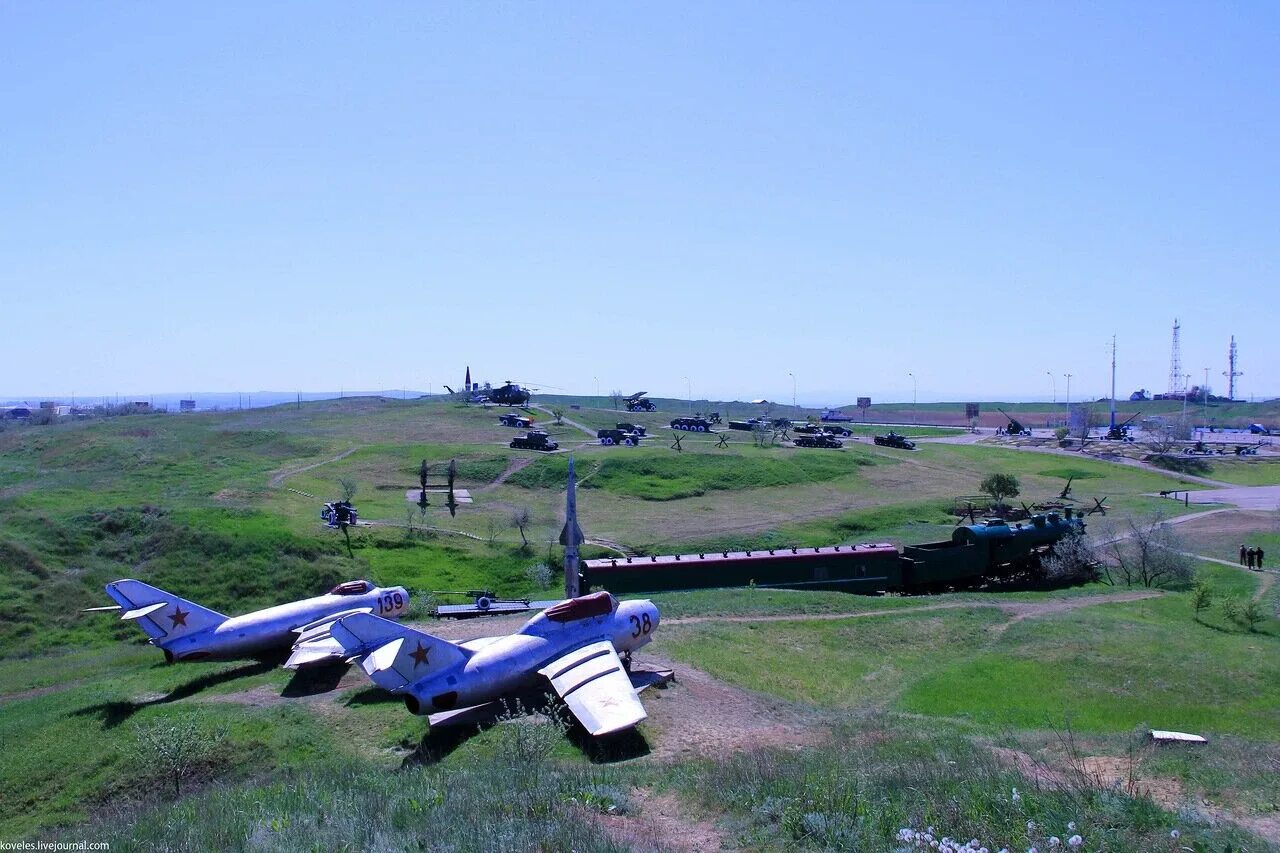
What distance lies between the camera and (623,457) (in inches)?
3713

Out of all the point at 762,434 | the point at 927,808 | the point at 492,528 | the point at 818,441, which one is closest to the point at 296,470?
the point at 492,528

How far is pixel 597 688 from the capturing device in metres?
24.5

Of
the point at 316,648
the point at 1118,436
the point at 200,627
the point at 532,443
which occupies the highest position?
the point at 1118,436

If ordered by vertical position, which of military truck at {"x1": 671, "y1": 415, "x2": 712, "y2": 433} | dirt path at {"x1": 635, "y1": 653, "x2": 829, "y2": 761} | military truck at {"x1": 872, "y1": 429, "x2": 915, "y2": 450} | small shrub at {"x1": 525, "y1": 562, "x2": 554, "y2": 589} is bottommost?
small shrub at {"x1": 525, "y1": 562, "x2": 554, "y2": 589}

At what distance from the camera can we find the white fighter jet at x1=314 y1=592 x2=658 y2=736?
78.7 ft

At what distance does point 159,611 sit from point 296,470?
57.8 m

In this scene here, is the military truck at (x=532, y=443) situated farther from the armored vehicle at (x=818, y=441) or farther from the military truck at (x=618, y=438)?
the armored vehicle at (x=818, y=441)

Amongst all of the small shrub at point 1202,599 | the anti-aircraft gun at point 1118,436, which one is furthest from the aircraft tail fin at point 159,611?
the anti-aircraft gun at point 1118,436

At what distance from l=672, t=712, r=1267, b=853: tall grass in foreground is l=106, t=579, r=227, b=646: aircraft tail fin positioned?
22.3m

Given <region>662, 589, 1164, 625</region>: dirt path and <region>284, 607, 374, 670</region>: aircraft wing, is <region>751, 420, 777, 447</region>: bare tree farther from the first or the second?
<region>284, 607, 374, 670</region>: aircraft wing

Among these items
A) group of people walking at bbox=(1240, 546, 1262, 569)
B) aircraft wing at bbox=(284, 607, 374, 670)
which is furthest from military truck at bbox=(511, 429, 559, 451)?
aircraft wing at bbox=(284, 607, 374, 670)

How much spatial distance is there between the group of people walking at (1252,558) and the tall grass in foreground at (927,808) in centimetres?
4728

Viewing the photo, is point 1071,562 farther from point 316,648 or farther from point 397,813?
point 397,813

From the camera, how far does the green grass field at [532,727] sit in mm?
15547
